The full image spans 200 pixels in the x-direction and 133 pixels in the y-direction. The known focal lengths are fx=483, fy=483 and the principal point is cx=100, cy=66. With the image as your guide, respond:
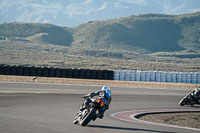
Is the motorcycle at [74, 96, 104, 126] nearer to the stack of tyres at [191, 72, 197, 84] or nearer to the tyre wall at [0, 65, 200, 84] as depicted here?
the stack of tyres at [191, 72, 197, 84]

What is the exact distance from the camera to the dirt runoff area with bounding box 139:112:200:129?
650 inches

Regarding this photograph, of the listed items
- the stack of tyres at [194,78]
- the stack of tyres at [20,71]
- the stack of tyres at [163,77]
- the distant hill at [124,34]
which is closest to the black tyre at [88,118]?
the stack of tyres at [194,78]

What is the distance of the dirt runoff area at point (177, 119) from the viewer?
16516 millimetres

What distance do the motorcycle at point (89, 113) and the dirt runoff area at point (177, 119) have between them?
3473mm

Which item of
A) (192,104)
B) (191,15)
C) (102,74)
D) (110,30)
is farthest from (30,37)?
(192,104)

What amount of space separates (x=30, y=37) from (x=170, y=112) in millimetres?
152353

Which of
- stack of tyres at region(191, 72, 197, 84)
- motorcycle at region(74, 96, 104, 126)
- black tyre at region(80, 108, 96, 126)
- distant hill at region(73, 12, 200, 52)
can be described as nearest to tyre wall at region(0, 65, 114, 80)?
stack of tyres at region(191, 72, 197, 84)

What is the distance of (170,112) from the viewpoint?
781 inches

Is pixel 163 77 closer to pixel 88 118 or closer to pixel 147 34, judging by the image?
pixel 88 118

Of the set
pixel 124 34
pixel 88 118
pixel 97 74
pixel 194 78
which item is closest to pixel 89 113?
pixel 88 118

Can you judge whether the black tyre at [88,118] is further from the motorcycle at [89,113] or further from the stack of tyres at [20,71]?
the stack of tyres at [20,71]

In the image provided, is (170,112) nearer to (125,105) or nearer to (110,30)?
(125,105)

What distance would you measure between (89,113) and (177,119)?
5368mm

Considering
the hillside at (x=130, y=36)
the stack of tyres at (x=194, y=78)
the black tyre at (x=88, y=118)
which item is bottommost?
the black tyre at (x=88, y=118)
